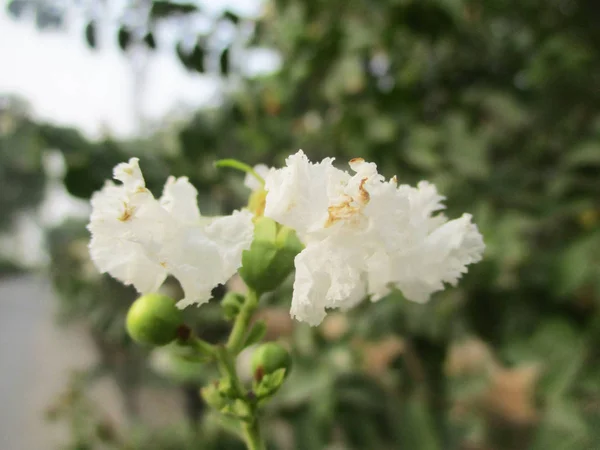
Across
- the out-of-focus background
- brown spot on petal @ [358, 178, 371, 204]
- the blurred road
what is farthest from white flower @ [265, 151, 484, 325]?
the blurred road

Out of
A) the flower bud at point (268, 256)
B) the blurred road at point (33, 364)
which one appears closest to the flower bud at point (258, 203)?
the flower bud at point (268, 256)

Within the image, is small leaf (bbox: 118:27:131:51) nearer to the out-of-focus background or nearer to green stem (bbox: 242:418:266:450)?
the out-of-focus background

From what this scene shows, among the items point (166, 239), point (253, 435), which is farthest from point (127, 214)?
point (253, 435)

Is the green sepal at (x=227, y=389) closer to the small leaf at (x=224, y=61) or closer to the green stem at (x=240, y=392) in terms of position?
the green stem at (x=240, y=392)

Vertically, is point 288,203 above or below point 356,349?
above

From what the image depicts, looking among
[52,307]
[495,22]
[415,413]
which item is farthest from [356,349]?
[52,307]

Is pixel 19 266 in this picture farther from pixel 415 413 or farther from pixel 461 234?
pixel 461 234
